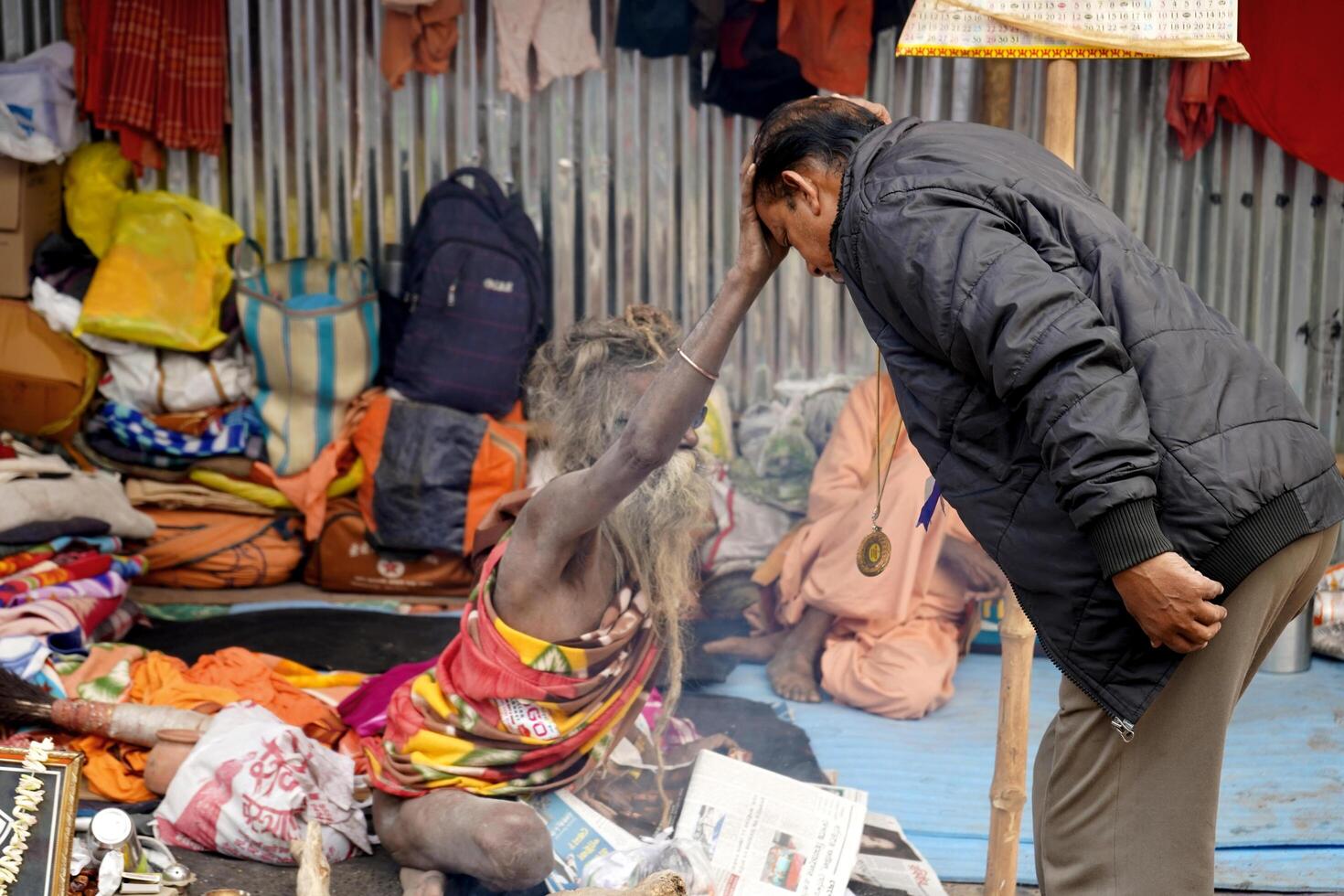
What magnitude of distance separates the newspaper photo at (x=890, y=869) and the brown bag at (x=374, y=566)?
2735 mm

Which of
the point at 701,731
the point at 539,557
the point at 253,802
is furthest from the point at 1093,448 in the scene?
the point at 701,731

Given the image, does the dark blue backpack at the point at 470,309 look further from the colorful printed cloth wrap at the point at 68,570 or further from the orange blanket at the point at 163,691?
the orange blanket at the point at 163,691

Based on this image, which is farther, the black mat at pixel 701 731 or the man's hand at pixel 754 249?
the black mat at pixel 701 731

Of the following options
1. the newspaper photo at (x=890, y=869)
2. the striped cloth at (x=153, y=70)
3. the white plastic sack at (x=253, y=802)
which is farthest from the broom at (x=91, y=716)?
the striped cloth at (x=153, y=70)

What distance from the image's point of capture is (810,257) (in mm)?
2439

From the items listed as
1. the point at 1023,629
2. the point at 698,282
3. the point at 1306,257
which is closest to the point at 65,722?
the point at 1023,629

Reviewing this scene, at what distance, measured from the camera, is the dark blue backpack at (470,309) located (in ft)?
19.4

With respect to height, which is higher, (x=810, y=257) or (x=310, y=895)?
(x=810, y=257)

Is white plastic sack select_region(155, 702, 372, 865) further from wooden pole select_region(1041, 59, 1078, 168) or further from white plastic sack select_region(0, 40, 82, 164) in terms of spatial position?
white plastic sack select_region(0, 40, 82, 164)

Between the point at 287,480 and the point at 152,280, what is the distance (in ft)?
3.42

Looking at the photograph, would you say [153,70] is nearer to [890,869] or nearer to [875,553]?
[875,553]

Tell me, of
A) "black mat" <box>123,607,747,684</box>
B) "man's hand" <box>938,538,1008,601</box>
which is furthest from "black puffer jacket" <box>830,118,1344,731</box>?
"man's hand" <box>938,538,1008,601</box>

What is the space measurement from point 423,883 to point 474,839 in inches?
8.2

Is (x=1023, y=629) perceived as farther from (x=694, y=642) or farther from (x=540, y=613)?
(x=694, y=642)
